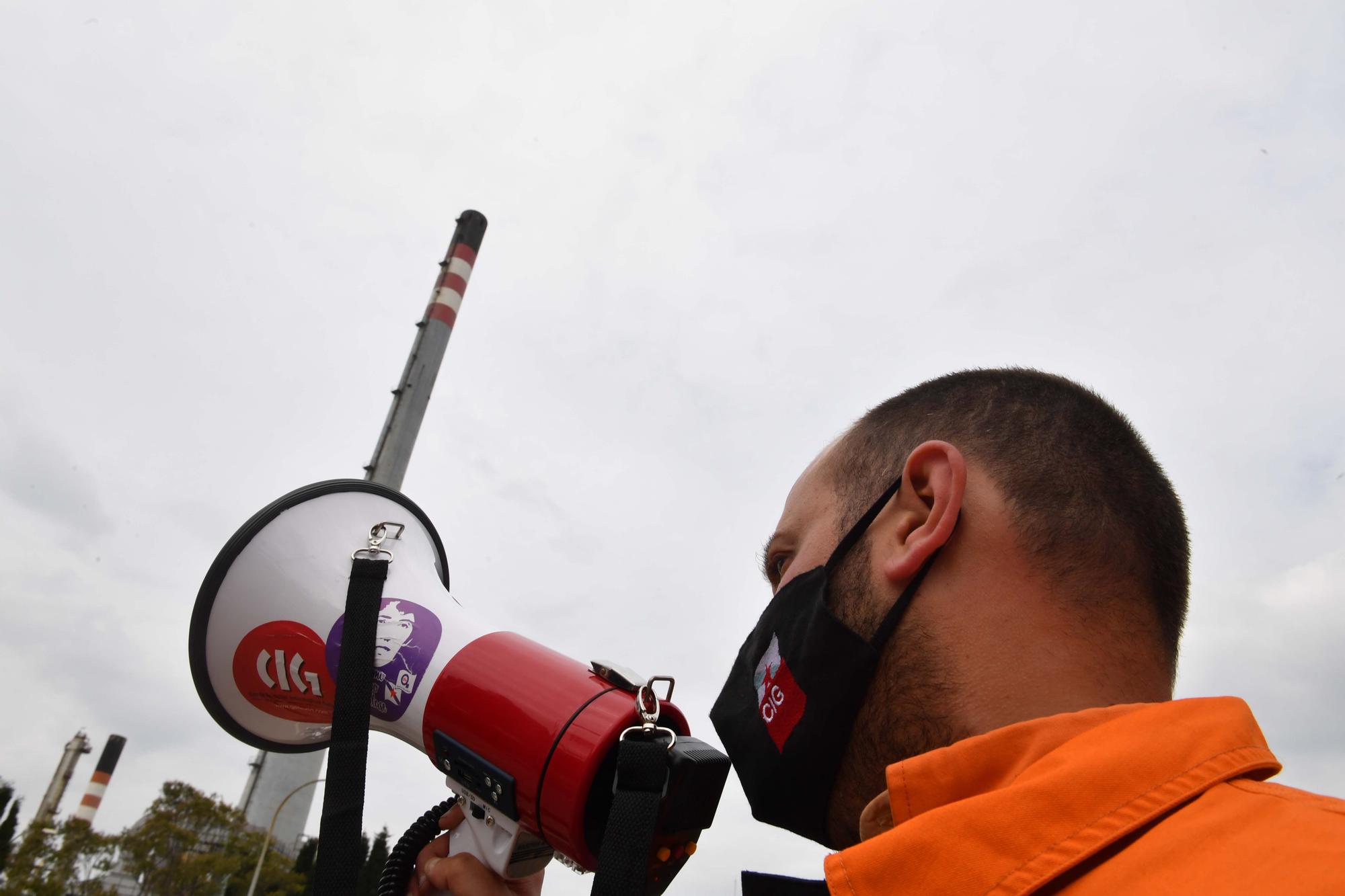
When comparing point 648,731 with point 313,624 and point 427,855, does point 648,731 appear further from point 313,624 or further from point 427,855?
point 313,624

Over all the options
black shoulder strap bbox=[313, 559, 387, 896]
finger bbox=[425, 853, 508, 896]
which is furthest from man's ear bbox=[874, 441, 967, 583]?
black shoulder strap bbox=[313, 559, 387, 896]

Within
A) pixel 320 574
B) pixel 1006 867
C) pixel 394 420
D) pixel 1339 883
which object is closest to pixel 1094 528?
pixel 1006 867

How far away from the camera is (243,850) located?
20.8 metres

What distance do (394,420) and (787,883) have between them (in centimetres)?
1706

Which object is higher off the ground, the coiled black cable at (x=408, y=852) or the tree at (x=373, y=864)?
the tree at (x=373, y=864)

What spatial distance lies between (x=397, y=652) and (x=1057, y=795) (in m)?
1.82

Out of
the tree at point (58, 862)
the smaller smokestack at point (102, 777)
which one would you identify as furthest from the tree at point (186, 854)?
the smaller smokestack at point (102, 777)

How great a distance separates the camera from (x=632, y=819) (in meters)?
1.79

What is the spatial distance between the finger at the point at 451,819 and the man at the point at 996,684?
108mm

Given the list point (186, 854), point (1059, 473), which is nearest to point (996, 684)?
point (1059, 473)

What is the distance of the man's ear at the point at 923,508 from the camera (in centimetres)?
177

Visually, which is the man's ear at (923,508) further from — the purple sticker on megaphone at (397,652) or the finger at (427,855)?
the finger at (427,855)

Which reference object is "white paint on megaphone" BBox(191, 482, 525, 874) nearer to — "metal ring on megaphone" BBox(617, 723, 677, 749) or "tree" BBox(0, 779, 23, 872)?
"metal ring on megaphone" BBox(617, 723, 677, 749)

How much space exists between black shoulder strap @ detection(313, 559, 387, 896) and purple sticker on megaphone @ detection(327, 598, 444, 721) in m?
0.04
